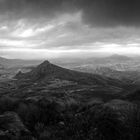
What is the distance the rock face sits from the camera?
64938 mm

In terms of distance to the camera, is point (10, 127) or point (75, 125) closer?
point (10, 127)

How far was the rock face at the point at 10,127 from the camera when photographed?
64.9 metres

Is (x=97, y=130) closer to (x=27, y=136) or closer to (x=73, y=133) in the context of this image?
(x=73, y=133)

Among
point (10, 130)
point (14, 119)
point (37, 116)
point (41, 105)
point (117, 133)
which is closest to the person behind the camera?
point (10, 130)

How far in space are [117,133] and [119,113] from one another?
9535 millimetres

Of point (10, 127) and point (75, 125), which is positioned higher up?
point (10, 127)

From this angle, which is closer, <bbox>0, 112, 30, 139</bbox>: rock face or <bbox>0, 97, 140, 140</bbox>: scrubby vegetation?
<bbox>0, 112, 30, 139</bbox>: rock face

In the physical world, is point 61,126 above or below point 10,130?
below

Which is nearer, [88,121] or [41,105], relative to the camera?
[88,121]

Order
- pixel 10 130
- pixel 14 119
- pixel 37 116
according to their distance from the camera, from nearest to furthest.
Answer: pixel 10 130 → pixel 14 119 → pixel 37 116

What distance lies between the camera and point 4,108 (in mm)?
112875

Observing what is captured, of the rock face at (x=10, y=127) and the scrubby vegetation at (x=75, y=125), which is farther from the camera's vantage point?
the scrubby vegetation at (x=75, y=125)

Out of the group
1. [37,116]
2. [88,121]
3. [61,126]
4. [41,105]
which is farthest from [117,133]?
[41,105]

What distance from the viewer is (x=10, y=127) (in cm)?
7006
